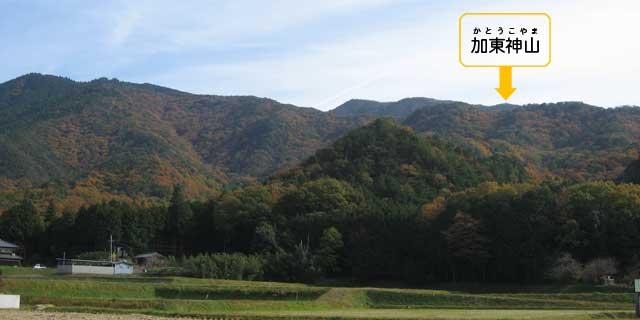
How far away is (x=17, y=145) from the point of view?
108 metres

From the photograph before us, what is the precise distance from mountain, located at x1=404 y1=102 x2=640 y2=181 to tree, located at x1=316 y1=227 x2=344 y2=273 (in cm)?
3820

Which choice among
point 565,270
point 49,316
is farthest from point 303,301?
point 565,270

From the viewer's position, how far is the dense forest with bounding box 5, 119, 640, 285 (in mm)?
46188

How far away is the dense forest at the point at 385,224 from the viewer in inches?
1818

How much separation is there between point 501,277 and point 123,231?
33663 mm

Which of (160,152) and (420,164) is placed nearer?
(420,164)

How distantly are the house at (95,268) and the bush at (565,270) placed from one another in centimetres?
2596

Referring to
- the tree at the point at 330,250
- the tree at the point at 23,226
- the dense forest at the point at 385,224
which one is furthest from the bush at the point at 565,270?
the tree at the point at 23,226

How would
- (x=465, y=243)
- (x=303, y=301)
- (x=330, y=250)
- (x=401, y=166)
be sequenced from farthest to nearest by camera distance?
(x=401, y=166), (x=330, y=250), (x=465, y=243), (x=303, y=301)

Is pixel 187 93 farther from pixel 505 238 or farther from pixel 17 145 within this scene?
pixel 505 238

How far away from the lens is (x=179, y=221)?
226 ft

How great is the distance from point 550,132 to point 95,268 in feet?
302

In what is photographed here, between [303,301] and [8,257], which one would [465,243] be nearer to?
[303,301]

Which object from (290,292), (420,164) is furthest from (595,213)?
(420,164)
